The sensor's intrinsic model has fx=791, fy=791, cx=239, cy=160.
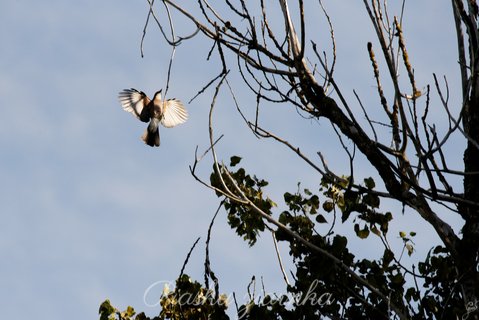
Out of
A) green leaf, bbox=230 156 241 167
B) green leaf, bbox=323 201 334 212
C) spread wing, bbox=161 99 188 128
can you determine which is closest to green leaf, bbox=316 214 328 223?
green leaf, bbox=323 201 334 212

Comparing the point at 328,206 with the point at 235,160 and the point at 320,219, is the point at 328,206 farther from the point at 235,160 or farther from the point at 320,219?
the point at 235,160

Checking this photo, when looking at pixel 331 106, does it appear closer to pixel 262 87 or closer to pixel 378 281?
pixel 262 87

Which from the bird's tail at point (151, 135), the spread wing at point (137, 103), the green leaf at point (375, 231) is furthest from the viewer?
the bird's tail at point (151, 135)

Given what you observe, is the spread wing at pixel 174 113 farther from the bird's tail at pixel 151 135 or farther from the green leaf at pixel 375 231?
the green leaf at pixel 375 231

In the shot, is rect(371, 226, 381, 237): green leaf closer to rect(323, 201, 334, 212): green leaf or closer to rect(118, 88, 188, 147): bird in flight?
rect(323, 201, 334, 212): green leaf

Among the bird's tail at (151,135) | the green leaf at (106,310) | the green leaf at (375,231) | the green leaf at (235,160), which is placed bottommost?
the green leaf at (375,231)

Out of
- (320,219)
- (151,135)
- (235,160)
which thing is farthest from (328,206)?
(151,135)

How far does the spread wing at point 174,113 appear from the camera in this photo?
962 centimetres

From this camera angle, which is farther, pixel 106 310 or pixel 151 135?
pixel 151 135

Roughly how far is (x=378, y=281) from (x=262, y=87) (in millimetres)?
1237

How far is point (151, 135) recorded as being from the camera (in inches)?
385

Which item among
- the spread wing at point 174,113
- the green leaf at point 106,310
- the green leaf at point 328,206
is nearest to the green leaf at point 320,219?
the green leaf at point 328,206

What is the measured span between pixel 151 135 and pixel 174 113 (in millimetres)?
396

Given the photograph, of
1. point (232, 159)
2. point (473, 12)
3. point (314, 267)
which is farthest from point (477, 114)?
point (232, 159)
